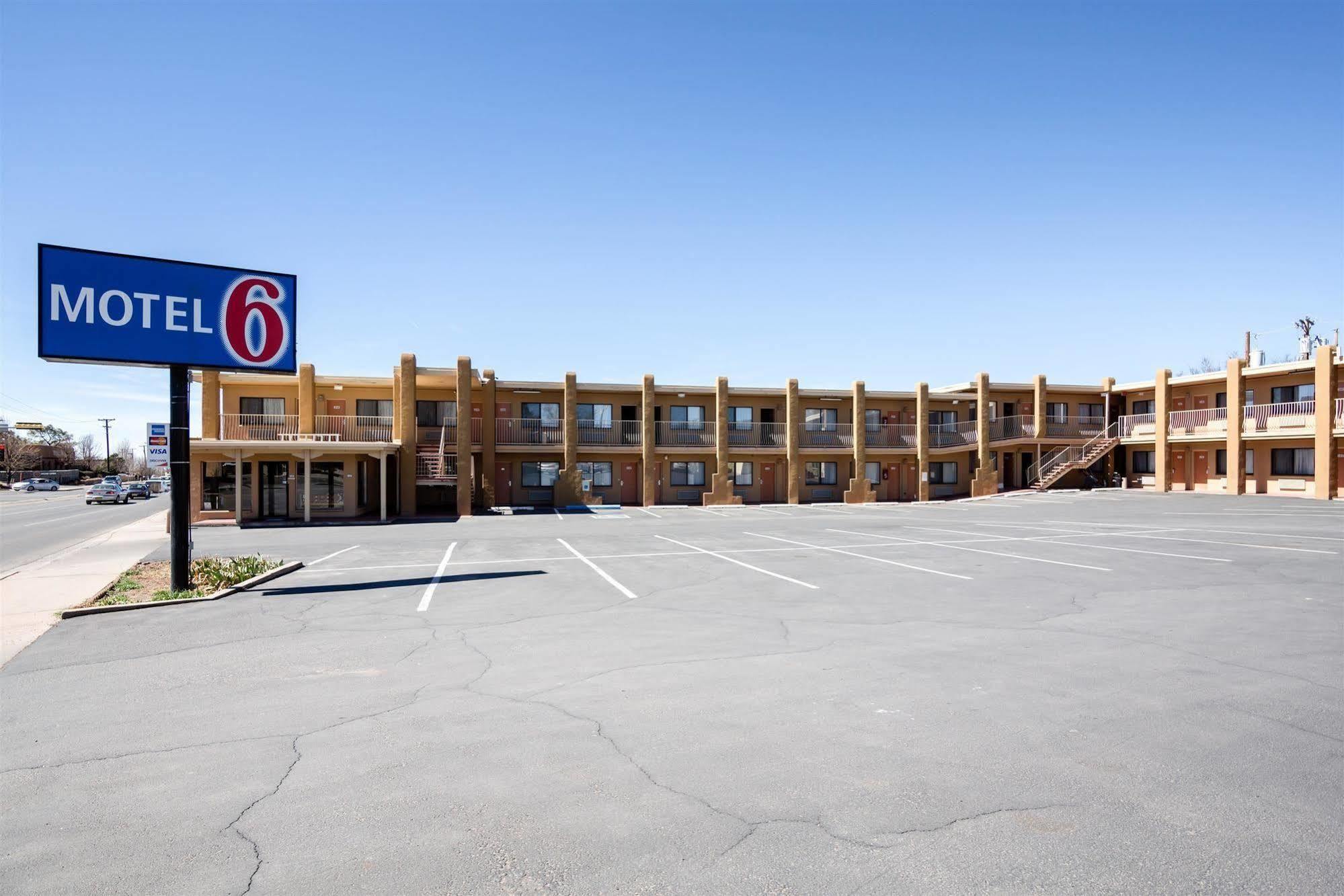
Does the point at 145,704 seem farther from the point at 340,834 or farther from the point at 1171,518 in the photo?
the point at 1171,518

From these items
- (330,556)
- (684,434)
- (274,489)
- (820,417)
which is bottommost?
(330,556)

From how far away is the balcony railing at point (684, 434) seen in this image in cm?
3981

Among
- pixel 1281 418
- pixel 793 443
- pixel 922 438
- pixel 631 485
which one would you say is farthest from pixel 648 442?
pixel 1281 418

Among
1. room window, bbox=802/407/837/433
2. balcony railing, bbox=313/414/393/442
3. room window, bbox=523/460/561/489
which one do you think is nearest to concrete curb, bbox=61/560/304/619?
balcony railing, bbox=313/414/393/442

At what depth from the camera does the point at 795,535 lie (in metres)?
22.1

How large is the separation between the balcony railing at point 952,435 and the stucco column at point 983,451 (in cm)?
45

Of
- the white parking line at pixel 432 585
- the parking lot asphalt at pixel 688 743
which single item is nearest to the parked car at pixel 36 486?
the white parking line at pixel 432 585

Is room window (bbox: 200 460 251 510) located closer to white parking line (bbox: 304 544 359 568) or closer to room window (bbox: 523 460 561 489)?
room window (bbox: 523 460 561 489)

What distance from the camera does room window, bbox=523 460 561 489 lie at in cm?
3841

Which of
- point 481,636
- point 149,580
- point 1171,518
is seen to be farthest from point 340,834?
point 1171,518

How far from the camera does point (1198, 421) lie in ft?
132

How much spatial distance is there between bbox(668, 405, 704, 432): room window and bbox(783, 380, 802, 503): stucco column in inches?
189

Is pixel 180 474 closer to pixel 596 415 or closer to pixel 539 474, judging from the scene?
pixel 539 474

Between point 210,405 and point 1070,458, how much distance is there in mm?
45490
